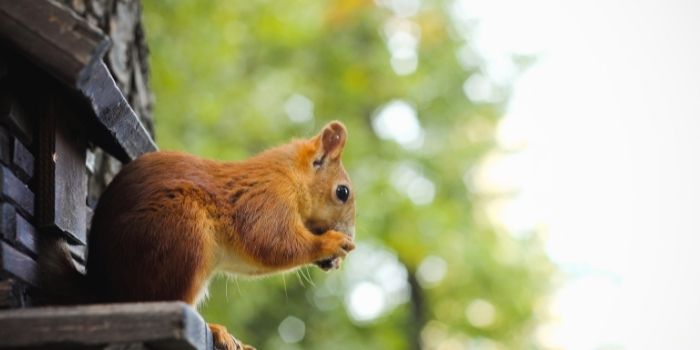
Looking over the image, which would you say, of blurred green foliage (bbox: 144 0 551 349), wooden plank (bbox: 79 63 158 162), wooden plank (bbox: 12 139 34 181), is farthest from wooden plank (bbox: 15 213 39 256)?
blurred green foliage (bbox: 144 0 551 349)

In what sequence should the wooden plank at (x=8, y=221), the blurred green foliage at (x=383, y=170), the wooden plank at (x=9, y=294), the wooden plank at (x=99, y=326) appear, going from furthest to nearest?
the blurred green foliage at (x=383, y=170)
the wooden plank at (x=8, y=221)
the wooden plank at (x=9, y=294)
the wooden plank at (x=99, y=326)

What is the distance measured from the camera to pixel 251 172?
3184 millimetres

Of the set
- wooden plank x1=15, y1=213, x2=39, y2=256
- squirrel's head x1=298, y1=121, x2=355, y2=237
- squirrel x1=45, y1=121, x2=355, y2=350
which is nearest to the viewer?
wooden plank x1=15, y1=213, x2=39, y2=256

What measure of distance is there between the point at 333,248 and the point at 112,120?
0.84 m

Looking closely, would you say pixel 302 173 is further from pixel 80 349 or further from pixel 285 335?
pixel 285 335

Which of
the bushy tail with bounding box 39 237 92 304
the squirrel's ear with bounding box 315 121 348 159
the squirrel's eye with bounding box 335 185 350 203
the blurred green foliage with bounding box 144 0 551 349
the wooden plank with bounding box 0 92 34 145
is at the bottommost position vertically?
the bushy tail with bounding box 39 237 92 304

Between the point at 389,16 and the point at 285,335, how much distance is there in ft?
12.4

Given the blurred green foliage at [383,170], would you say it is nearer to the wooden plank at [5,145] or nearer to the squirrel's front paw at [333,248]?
the squirrel's front paw at [333,248]

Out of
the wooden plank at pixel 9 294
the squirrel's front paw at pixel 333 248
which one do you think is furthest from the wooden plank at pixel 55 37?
the squirrel's front paw at pixel 333 248

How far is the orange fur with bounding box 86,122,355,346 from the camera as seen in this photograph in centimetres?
271

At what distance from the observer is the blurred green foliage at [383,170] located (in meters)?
9.39

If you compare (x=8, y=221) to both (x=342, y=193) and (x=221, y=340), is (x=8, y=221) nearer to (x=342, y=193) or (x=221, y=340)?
(x=221, y=340)

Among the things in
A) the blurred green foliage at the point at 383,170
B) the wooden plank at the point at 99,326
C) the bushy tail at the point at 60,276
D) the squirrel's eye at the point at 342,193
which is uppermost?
the blurred green foliage at the point at 383,170

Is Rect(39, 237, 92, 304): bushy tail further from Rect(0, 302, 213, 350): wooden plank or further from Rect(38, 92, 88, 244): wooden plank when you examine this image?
Rect(0, 302, 213, 350): wooden plank
